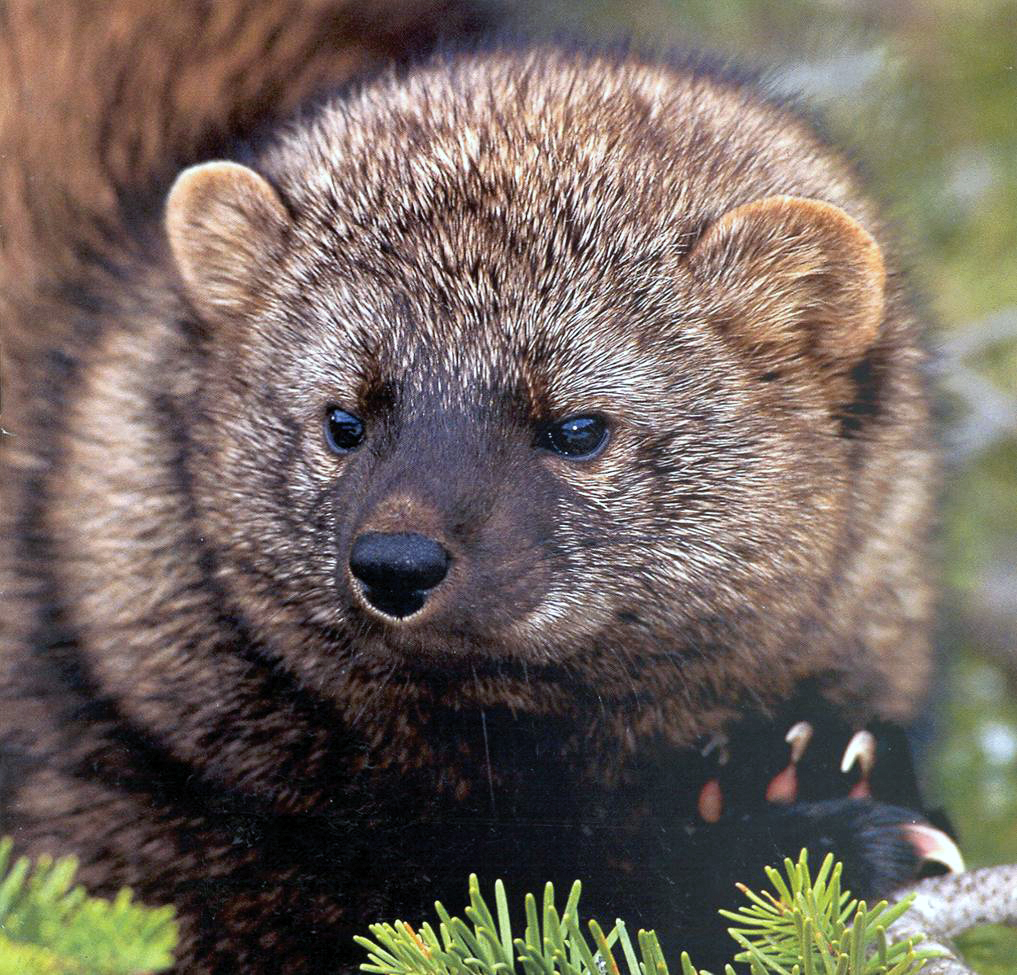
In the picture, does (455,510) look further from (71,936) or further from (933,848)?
(933,848)

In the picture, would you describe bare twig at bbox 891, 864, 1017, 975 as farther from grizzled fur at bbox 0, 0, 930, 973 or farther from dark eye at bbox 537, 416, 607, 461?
dark eye at bbox 537, 416, 607, 461

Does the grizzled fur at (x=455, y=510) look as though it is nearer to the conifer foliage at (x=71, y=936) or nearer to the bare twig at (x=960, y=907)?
the bare twig at (x=960, y=907)

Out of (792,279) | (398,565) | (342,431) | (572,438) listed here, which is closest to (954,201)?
(792,279)

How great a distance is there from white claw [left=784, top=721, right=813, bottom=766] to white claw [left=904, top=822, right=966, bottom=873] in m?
0.25

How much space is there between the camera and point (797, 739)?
8.80 ft

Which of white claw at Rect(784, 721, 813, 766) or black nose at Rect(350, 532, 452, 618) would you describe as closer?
black nose at Rect(350, 532, 452, 618)

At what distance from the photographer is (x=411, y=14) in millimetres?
3006

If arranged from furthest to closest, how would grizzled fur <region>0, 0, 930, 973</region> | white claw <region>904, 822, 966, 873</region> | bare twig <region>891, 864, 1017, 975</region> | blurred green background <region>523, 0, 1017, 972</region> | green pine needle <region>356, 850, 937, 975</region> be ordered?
1. blurred green background <region>523, 0, 1017, 972</region>
2. white claw <region>904, 822, 966, 873</region>
3. grizzled fur <region>0, 0, 930, 973</region>
4. bare twig <region>891, 864, 1017, 975</region>
5. green pine needle <region>356, 850, 937, 975</region>

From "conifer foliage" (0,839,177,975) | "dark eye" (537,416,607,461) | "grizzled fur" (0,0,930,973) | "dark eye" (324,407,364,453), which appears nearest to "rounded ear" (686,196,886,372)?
"grizzled fur" (0,0,930,973)

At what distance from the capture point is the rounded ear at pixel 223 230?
2.64 m

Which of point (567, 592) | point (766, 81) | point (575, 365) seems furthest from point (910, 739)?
point (766, 81)

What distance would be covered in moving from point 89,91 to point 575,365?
5.29 ft

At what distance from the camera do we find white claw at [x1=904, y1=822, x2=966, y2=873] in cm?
262

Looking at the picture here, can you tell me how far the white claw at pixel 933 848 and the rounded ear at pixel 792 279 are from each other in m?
0.94
